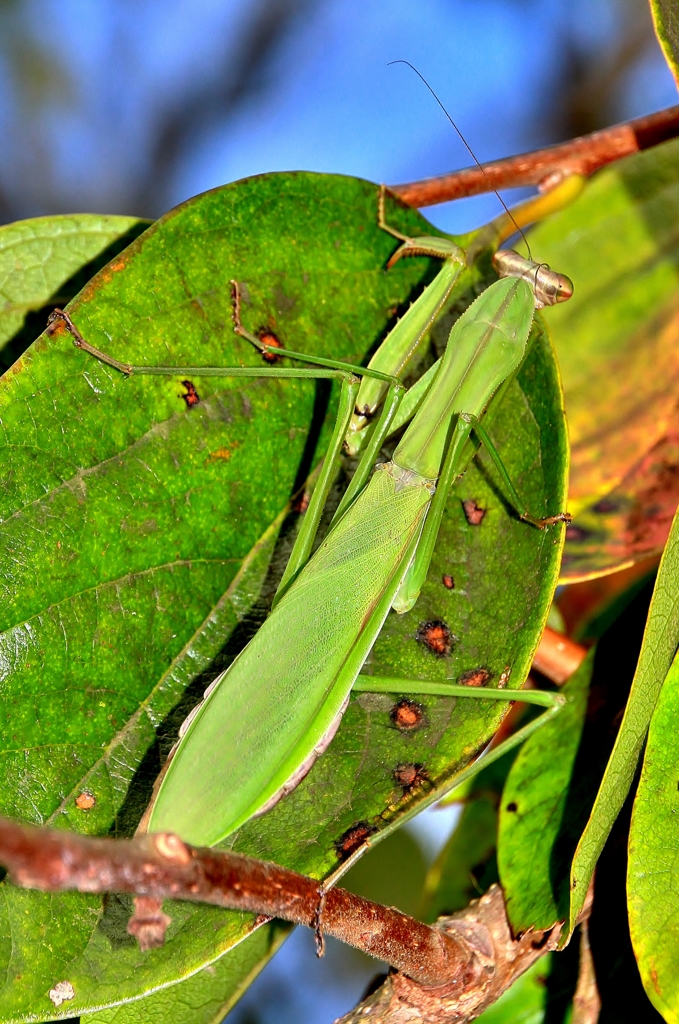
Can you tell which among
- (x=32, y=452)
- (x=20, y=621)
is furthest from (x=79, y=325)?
(x=20, y=621)

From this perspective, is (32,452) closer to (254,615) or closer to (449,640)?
(254,615)

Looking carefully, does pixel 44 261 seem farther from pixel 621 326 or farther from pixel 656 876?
pixel 656 876

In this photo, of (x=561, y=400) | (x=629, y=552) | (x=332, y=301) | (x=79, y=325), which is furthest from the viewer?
(x=629, y=552)

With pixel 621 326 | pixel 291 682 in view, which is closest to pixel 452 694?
pixel 291 682

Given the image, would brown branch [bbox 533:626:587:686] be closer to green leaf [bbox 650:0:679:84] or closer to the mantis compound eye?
the mantis compound eye

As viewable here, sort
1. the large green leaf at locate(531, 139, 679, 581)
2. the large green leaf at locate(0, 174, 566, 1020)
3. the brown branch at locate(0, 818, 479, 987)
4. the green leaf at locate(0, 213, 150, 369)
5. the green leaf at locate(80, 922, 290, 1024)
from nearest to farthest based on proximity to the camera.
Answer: the brown branch at locate(0, 818, 479, 987)
the large green leaf at locate(0, 174, 566, 1020)
the green leaf at locate(80, 922, 290, 1024)
the green leaf at locate(0, 213, 150, 369)
the large green leaf at locate(531, 139, 679, 581)

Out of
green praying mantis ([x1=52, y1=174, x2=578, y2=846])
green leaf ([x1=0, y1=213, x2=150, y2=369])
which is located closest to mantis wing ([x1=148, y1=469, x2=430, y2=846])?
green praying mantis ([x1=52, y1=174, x2=578, y2=846])

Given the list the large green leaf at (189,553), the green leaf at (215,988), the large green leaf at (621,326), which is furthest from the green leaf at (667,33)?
the green leaf at (215,988)
